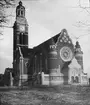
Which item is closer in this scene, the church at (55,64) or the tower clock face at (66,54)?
the church at (55,64)

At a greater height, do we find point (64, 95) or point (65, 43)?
point (65, 43)

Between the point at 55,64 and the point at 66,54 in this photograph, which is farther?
the point at 66,54

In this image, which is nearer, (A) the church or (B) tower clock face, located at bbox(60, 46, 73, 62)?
(A) the church

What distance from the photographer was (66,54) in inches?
830

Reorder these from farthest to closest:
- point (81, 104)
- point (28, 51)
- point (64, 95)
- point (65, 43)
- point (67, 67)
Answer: point (28, 51) < point (65, 43) < point (67, 67) < point (64, 95) < point (81, 104)

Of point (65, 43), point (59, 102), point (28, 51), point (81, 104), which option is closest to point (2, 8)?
point (59, 102)

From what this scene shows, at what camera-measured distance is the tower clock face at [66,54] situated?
20766 mm

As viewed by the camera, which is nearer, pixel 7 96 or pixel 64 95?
pixel 7 96

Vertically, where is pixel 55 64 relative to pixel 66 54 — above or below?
below

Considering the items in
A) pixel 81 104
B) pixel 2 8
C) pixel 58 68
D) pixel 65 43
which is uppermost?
pixel 65 43

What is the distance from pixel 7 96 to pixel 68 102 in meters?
1.80

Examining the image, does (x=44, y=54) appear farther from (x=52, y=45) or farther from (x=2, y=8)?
(x=2, y=8)

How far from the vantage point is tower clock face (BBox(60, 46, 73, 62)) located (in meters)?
20.8

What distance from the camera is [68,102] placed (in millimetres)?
5344
